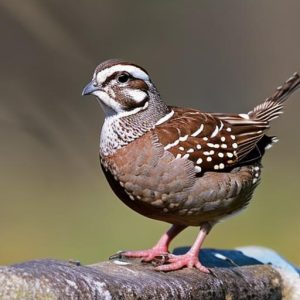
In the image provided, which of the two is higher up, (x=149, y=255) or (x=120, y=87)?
(x=120, y=87)

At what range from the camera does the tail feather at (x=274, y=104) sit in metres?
6.23

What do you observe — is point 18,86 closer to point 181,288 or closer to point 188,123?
point 188,123

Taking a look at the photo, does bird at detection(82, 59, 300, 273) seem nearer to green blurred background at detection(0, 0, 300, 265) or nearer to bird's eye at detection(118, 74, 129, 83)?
bird's eye at detection(118, 74, 129, 83)

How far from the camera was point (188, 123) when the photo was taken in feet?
18.5

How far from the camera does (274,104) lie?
632cm

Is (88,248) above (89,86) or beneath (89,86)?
beneath

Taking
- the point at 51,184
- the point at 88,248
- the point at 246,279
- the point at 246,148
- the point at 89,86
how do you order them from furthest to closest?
the point at 51,184
the point at 88,248
the point at 246,148
the point at 89,86
the point at 246,279

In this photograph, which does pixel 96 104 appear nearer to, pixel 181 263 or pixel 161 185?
pixel 161 185

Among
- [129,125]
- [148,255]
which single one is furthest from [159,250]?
[129,125]

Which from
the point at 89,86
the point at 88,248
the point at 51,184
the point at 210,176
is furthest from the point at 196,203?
the point at 51,184

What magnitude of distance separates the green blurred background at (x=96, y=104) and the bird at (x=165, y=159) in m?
2.63

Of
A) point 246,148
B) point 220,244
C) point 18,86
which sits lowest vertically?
point 220,244

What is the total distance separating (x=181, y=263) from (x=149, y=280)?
561 millimetres

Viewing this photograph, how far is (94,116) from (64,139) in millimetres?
501
